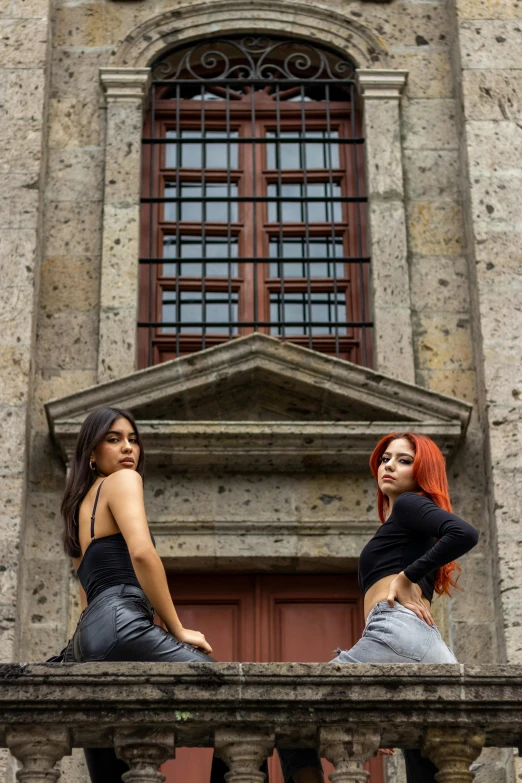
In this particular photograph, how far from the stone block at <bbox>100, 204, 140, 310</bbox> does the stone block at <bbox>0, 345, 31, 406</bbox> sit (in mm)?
819

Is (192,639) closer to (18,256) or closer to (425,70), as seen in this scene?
(18,256)

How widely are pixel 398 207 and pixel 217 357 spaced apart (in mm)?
2059

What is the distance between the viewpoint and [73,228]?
11.9 meters

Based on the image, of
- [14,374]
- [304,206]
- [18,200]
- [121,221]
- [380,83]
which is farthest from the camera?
[380,83]

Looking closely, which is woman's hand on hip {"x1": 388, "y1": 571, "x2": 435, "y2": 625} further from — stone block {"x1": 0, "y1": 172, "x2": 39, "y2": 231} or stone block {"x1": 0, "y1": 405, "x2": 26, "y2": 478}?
stone block {"x1": 0, "y1": 172, "x2": 39, "y2": 231}

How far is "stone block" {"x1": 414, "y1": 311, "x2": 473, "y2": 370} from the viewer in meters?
11.4

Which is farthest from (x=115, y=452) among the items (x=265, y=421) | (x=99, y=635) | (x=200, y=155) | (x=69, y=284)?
(x=200, y=155)

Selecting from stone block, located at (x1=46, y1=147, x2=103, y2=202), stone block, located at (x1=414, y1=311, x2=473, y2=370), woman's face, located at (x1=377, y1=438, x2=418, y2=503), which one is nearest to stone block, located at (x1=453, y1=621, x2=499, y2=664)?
stone block, located at (x1=414, y1=311, x2=473, y2=370)

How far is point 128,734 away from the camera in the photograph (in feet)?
20.4

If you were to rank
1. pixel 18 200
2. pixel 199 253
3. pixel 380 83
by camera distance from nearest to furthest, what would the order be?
pixel 18 200 → pixel 199 253 → pixel 380 83

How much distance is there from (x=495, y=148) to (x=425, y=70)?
3.82ft

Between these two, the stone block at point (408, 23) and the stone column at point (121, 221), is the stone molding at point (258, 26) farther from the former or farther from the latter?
the stone column at point (121, 221)

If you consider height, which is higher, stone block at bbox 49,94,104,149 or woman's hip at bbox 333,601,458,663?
stone block at bbox 49,94,104,149

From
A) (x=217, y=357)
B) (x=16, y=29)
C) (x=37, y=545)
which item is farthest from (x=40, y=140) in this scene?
(x=37, y=545)
